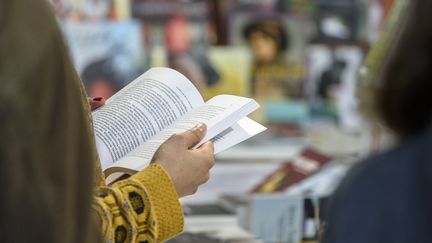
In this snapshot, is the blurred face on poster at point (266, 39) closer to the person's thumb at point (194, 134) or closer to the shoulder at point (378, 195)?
the person's thumb at point (194, 134)

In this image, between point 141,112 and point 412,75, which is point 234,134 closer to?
point 141,112

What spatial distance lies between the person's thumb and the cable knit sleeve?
10cm

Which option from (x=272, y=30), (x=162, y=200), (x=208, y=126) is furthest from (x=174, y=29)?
(x=162, y=200)

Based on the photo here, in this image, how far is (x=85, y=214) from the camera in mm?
884

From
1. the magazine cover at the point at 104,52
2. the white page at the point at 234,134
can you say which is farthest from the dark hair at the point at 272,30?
the white page at the point at 234,134

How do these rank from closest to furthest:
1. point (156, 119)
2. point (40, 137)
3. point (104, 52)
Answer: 1. point (40, 137)
2. point (156, 119)
3. point (104, 52)

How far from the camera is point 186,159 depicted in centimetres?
129

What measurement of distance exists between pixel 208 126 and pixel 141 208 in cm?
23

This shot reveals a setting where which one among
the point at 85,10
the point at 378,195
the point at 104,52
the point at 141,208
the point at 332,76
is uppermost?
the point at 378,195

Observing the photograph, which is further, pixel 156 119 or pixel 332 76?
pixel 332 76

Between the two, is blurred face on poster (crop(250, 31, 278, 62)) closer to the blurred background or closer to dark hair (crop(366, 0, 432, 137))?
the blurred background

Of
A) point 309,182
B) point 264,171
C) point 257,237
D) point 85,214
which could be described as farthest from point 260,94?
point 85,214

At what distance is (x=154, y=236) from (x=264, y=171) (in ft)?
6.91

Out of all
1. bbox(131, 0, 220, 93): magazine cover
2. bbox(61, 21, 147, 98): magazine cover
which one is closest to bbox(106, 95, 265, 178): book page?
bbox(61, 21, 147, 98): magazine cover
